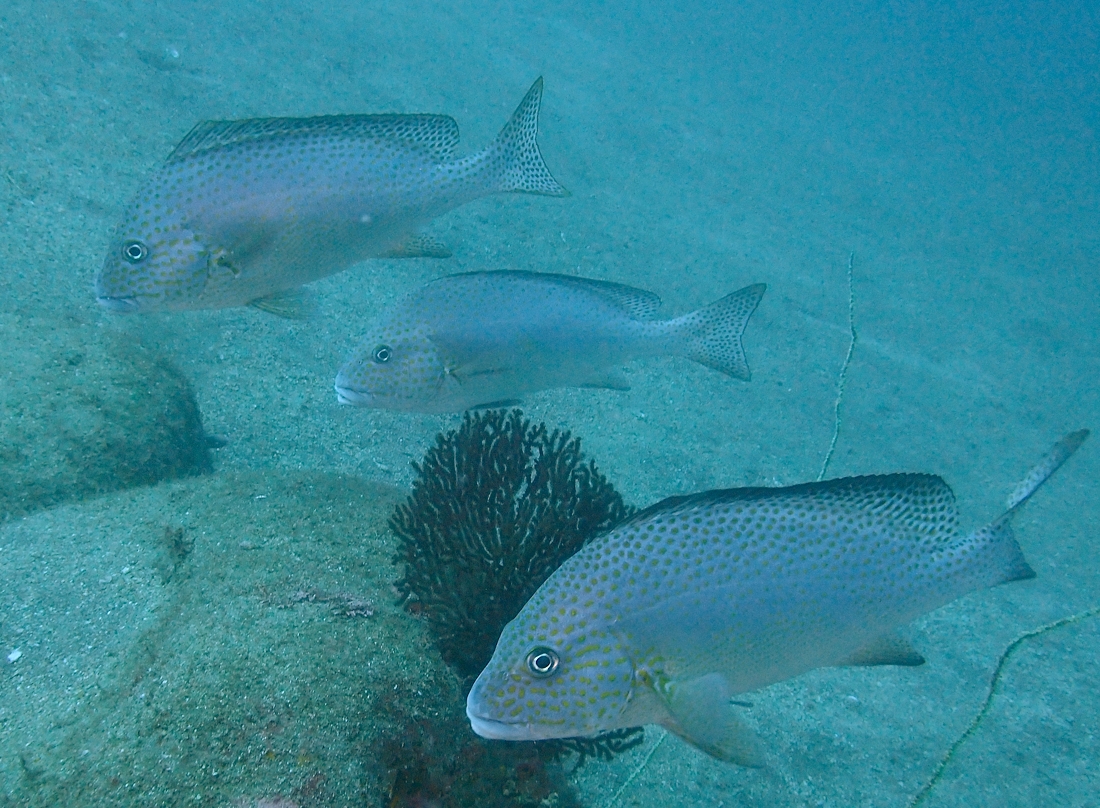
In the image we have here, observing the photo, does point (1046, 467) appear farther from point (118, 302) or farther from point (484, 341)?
point (118, 302)

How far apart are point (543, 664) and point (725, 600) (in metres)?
0.74

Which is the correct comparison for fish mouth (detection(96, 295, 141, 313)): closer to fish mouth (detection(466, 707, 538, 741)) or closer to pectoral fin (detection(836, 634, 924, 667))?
fish mouth (detection(466, 707, 538, 741))

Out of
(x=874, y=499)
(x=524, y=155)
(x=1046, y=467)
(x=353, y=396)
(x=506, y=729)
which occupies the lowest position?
(x=506, y=729)

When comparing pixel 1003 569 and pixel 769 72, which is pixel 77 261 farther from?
pixel 769 72

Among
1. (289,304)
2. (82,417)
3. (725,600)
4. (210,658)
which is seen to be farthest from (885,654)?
(82,417)

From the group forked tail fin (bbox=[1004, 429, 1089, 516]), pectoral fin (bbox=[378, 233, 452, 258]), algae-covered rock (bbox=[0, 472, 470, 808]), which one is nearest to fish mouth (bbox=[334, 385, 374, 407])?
algae-covered rock (bbox=[0, 472, 470, 808])

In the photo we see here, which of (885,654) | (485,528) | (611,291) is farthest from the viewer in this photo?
(611,291)

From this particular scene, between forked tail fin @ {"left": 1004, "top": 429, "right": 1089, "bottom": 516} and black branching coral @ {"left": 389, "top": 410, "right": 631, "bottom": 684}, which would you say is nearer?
forked tail fin @ {"left": 1004, "top": 429, "right": 1089, "bottom": 516}

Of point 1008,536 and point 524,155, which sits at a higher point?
point 524,155

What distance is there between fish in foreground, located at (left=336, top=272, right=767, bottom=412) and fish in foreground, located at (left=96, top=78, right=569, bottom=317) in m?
0.51

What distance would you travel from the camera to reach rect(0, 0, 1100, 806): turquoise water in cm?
293

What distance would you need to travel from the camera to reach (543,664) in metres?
2.43

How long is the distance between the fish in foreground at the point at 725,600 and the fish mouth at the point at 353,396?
1896 mm

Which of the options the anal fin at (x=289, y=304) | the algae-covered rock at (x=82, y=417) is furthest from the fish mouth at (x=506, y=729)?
the algae-covered rock at (x=82, y=417)
